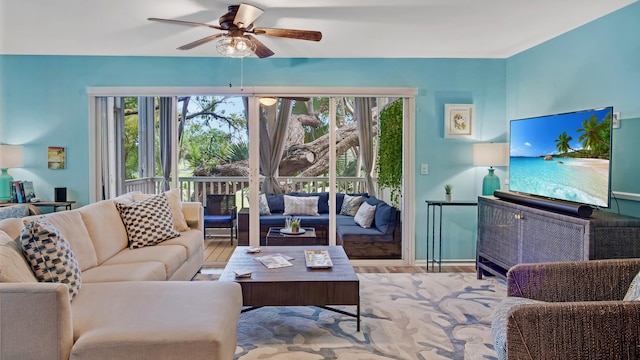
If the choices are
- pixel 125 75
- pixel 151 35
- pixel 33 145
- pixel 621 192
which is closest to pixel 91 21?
pixel 151 35

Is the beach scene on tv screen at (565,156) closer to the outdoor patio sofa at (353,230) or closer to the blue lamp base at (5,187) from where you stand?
the outdoor patio sofa at (353,230)

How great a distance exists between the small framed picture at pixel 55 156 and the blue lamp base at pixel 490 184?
4.55 meters

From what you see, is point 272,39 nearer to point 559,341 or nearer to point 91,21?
point 91,21

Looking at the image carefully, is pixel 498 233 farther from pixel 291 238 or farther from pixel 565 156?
pixel 291 238

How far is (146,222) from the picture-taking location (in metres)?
3.63

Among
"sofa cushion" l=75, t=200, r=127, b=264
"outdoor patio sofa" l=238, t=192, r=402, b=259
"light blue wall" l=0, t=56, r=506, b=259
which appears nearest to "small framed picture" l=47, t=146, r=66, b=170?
"light blue wall" l=0, t=56, r=506, b=259

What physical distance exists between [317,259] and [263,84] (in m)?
2.26

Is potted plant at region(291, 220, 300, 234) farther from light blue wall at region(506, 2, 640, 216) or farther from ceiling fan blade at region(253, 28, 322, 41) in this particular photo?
light blue wall at region(506, 2, 640, 216)

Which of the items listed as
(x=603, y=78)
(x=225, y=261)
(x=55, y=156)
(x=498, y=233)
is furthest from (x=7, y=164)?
(x=603, y=78)

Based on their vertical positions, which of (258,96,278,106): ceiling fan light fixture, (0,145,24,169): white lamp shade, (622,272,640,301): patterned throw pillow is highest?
(258,96,278,106): ceiling fan light fixture

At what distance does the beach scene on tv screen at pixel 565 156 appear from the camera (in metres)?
2.74

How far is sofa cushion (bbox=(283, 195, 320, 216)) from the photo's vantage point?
504 cm

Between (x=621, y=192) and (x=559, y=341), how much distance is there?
1917 mm

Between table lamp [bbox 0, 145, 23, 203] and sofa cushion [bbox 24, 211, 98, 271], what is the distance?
6.13 ft
